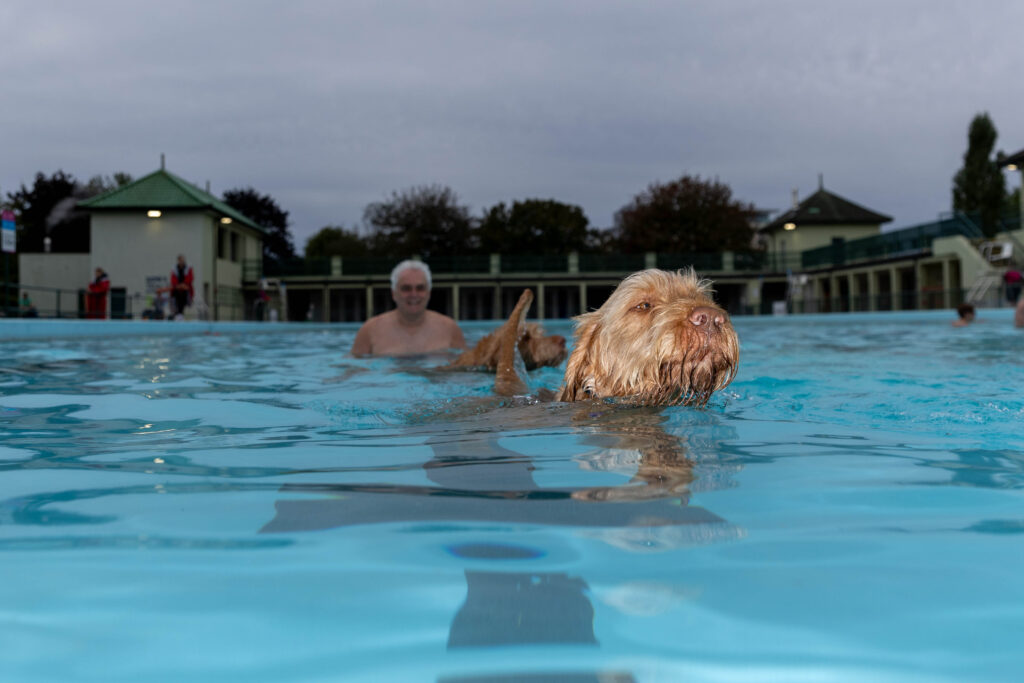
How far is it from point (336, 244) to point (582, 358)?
6533 centimetres

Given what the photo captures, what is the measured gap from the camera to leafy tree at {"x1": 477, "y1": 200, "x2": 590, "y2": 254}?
55969 mm

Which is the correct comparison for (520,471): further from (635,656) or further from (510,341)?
(510,341)

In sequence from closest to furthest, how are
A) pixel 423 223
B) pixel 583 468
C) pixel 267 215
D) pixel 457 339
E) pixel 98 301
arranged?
pixel 583 468 → pixel 457 339 → pixel 98 301 → pixel 423 223 → pixel 267 215

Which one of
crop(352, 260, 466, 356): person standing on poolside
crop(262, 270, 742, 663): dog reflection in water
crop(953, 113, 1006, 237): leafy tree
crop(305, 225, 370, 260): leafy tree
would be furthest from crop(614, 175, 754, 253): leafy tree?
crop(262, 270, 742, 663): dog reflection in water

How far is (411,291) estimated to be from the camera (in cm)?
836

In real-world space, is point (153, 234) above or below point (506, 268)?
above

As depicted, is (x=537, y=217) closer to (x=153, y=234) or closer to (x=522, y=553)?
(x=153, y=234)

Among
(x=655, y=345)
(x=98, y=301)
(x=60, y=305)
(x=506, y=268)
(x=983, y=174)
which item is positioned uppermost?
(x=983, y=174)

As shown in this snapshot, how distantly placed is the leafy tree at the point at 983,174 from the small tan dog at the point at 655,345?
187 feet

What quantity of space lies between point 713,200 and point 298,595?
185 ft

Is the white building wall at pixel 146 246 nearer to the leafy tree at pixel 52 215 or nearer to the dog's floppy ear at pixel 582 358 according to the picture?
the leafy tree at pixel 52 215

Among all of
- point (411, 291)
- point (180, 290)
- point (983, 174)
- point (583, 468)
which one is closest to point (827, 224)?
point (983, 174)

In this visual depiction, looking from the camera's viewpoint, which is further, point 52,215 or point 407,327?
point 52,215

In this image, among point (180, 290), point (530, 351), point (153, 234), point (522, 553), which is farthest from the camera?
point (153, 234)
